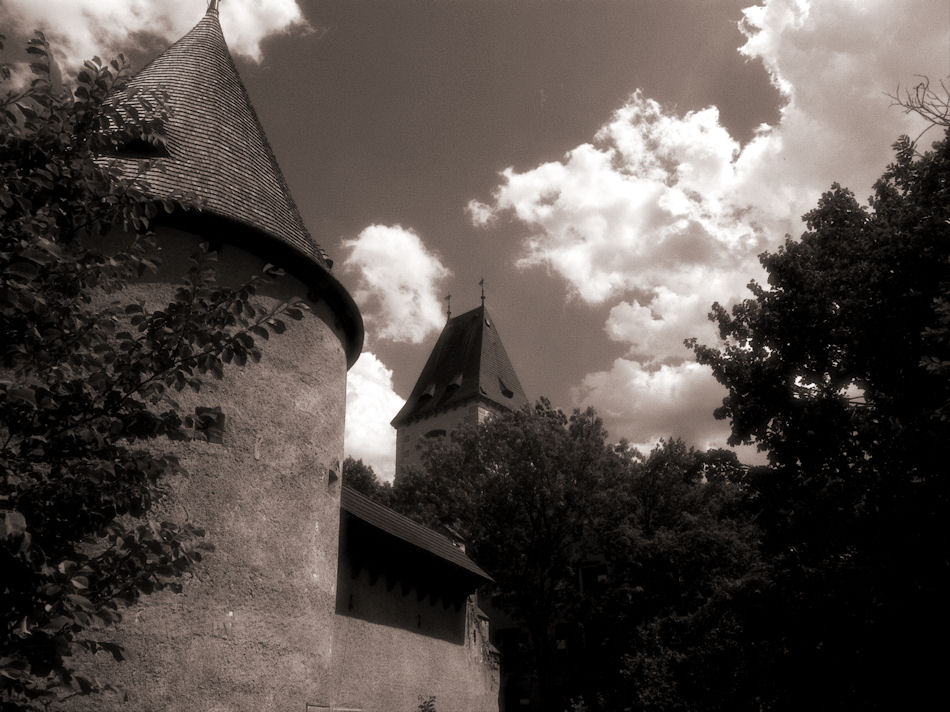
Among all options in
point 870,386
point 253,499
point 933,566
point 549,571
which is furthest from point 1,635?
point 549,571

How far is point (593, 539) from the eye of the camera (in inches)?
1043

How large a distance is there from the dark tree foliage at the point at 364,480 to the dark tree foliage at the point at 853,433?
22886 millimetres

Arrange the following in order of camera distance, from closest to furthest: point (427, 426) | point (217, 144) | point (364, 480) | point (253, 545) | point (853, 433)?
point (253, 545)
point (217, 144)
point (853, 433)
point (364, 480)
point (427, 426)

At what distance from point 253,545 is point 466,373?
38143 mm

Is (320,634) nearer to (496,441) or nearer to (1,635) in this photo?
(1,635)

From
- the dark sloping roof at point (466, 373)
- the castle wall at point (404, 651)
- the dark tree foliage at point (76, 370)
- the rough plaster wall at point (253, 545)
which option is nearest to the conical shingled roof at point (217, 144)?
the rough plaster wall at point (253, 545)

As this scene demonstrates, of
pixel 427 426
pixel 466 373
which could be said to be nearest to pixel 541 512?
pixel 466 373

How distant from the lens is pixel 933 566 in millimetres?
10461

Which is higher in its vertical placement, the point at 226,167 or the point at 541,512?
the point at 226,167

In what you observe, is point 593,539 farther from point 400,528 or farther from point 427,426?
point 427,426

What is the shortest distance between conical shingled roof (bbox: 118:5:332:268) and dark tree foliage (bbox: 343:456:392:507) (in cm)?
2515

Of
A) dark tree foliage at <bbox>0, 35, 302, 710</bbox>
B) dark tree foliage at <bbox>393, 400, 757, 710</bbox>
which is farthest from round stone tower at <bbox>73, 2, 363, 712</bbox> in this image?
dark tree foliage at <bbox>393, 400, 757, 710</bbox>

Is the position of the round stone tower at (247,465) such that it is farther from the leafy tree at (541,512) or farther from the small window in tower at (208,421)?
the leafy tree at (541,512)

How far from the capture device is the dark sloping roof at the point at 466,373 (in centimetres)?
4512
